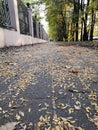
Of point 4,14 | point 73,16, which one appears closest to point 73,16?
point 73,16

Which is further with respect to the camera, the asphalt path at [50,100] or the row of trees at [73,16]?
the row of trees at [73,16]

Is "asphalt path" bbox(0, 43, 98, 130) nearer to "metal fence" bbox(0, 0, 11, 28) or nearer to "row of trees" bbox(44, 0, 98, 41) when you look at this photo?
"metal fence" bbox(0, 0, 11, 28)

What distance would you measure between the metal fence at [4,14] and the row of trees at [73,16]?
5462 mm

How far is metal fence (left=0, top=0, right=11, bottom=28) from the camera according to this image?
20.7ft

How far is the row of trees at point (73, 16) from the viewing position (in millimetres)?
15487

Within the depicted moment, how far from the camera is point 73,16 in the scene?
1700 centimetres

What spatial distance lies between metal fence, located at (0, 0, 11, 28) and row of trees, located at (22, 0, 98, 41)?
5.46 metres

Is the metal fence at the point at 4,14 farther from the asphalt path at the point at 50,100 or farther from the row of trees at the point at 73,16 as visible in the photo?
the row of trees at the point at 73,16

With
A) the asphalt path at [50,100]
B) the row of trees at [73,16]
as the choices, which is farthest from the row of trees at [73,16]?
the asphalt path at [50,100]

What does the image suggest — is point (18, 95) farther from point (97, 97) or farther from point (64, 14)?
point (64, 14)

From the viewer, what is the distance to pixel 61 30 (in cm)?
2330

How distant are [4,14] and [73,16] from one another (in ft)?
37.1

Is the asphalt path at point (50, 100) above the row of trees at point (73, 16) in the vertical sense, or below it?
below

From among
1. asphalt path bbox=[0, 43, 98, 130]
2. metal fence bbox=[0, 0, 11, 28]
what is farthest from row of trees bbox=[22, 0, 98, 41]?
asphalt path bbox=[0, 43, 98, 130]
